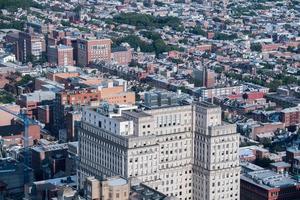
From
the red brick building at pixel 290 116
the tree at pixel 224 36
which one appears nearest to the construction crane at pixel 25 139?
the red brick building at pixel 290 116

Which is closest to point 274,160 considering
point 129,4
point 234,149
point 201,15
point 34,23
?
point 234,149

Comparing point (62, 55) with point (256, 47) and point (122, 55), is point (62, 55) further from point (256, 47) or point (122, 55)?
point (256, 47)

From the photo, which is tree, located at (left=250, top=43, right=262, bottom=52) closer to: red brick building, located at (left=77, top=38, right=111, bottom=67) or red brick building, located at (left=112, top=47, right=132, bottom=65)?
red brick building, located at (left=112, top=47, right=132, bottom=65)

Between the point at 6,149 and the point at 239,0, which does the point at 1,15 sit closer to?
the point at 239,0

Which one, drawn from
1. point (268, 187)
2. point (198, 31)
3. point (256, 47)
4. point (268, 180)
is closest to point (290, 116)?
point (268, 180)

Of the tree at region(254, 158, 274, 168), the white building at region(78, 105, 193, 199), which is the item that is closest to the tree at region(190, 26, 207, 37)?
the tree at region(254, 158, 274, 168)

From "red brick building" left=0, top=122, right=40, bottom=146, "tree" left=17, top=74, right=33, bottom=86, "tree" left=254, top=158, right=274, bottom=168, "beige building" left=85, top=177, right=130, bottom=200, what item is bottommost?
"tree" left=254, top=158, right=274, bottom=168
